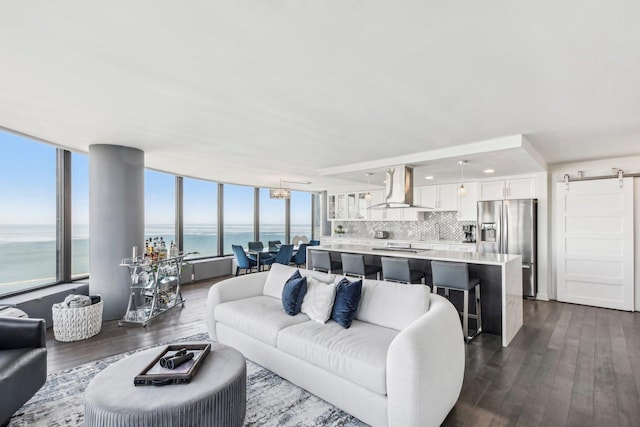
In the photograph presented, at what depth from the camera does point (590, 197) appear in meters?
4.98

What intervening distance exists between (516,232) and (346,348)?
4.72 m

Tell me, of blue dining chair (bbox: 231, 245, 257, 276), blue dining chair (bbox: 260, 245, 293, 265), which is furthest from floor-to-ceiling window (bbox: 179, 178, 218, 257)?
blue dining chair (bbox: 260, 245, 293, 265)

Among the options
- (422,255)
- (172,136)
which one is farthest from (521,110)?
(172,136)

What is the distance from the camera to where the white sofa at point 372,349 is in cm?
179

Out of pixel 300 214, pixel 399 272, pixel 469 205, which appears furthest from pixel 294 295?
pixel 300 214

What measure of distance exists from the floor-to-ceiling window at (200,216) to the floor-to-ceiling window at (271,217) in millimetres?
1529

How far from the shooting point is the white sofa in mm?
1786

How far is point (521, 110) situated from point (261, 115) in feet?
8.04

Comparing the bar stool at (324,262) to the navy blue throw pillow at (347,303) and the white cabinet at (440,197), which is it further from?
the white cabinet at (440,197)

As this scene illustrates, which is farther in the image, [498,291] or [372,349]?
[498,291]

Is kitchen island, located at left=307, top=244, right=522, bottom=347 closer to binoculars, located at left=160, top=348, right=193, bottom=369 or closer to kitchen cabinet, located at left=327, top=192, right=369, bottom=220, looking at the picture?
binoculars, located at left=160, top=348, right=193, bottom=369

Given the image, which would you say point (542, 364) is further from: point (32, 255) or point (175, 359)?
point (32, 255)

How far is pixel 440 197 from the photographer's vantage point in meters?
7.07

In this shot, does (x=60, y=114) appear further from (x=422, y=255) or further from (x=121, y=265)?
(x=422, y=255)
